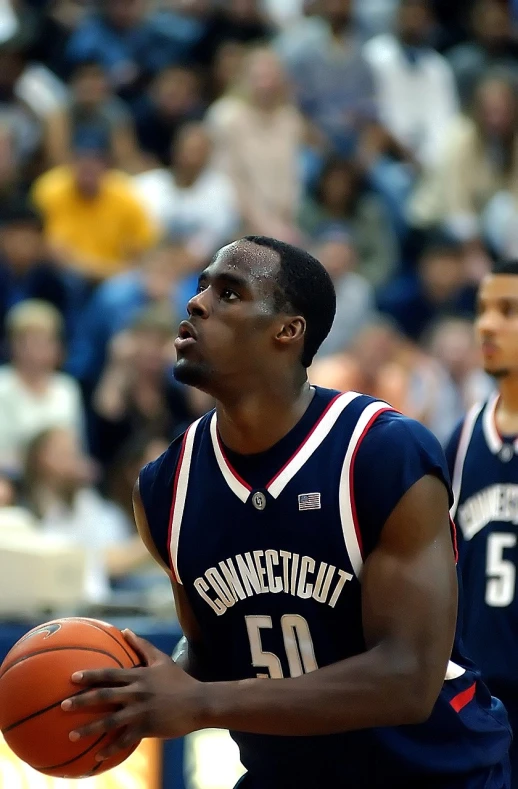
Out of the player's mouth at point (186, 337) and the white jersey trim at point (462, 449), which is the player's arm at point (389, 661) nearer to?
the player's mouth at point (186, 337)

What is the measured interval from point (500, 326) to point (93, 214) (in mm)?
5780

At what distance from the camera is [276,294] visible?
118 inches

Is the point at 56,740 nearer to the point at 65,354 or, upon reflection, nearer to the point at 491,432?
the point at 491,432

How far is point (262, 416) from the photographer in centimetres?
305

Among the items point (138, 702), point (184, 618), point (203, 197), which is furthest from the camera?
point (203, 197)

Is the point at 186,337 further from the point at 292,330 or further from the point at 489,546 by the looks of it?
the point at 489,546

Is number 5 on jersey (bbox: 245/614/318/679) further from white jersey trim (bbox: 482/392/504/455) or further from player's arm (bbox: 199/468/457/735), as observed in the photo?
white jersey trim (bbox: 482/392/504/455)

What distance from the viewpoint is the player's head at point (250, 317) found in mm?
2965

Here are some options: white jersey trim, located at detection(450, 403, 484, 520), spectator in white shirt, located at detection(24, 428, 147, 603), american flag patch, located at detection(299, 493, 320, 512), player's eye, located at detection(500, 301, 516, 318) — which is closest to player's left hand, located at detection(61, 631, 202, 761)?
american flag patch, located at detection(299, 493, 320, 512)

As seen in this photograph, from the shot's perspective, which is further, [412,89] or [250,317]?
[412,89]

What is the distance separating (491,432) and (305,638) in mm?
1653

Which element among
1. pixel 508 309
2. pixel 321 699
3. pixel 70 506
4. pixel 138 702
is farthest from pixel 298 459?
pixel 70 506

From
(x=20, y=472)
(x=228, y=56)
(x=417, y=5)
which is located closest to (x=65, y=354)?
(x=20, y=472)

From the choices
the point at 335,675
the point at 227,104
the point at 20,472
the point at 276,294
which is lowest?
the point at 20,472
